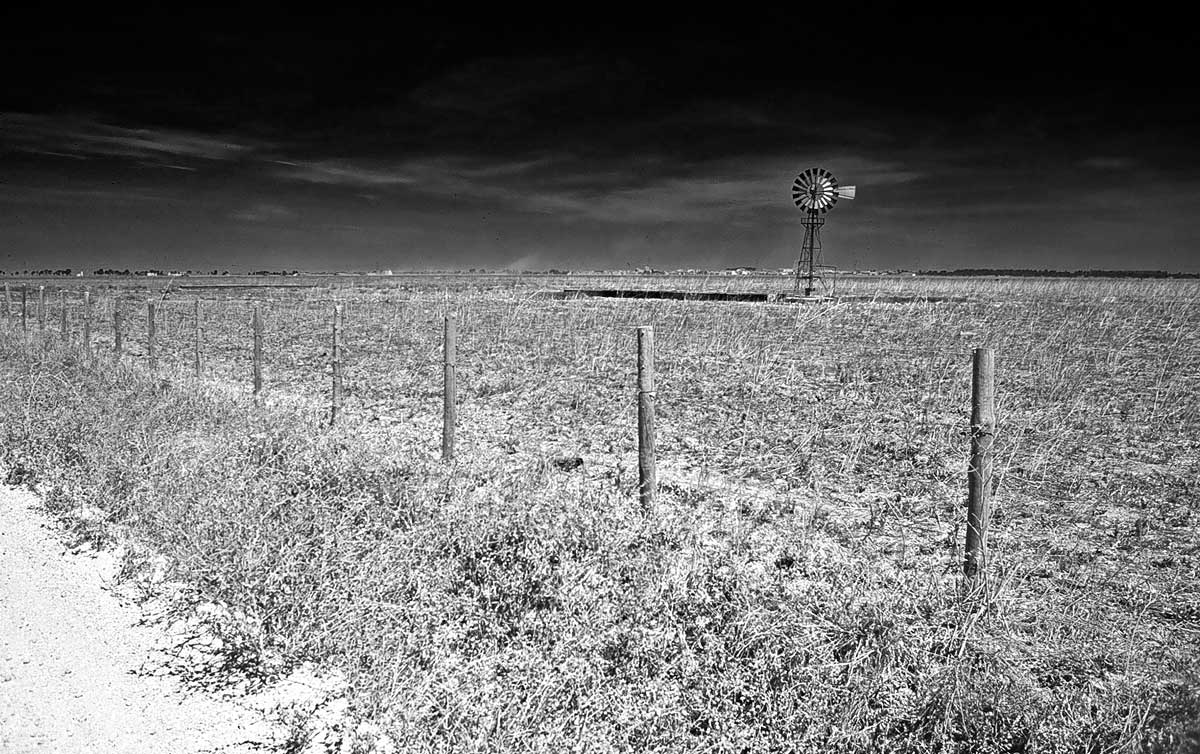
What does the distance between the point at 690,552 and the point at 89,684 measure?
3476 millimetres

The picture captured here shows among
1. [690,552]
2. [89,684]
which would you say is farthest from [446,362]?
[89,684]

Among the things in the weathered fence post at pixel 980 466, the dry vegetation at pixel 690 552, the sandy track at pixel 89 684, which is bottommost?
the sandy track at pixel 89 684

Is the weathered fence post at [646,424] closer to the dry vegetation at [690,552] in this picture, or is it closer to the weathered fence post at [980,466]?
the dry vegetation at [690,552]

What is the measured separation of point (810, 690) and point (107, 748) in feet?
10.6

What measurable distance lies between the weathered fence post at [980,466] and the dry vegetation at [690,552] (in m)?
0.23

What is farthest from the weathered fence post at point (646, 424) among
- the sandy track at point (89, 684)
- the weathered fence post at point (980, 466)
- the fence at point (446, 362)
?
the sandy track at point (89, 684)

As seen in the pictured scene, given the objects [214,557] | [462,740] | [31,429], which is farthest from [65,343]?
[462,740]

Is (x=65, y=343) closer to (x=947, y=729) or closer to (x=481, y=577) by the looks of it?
(x=481, y=577)

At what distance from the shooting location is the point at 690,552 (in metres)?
5.34

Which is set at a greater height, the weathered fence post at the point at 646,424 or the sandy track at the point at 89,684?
the weathered fence post at the point at 646,424

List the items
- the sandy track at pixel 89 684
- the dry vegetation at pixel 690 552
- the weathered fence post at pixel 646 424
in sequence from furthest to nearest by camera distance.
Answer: the weathered fence post at pixel 646 424 → the dry vegetation at pixel 690 552 → the sandy track at pixel 89 684

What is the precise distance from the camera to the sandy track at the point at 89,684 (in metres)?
3.64

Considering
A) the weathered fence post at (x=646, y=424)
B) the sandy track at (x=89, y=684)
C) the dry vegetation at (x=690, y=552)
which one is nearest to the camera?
the sandy track at (x=89, y=684)

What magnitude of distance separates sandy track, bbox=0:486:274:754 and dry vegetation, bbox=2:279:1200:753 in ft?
1.45
